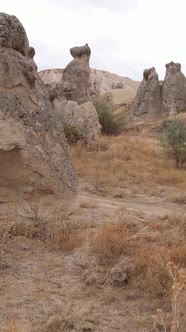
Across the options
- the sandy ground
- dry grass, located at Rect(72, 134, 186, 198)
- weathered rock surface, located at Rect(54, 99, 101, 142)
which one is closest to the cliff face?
weathered rock surface, located at Rect(54, 99, 101, 142)

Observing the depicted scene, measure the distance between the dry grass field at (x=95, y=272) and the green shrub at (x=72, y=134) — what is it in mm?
8257

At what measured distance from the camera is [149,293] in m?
4.14

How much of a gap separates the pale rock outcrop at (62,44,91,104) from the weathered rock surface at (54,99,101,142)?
16.3ft

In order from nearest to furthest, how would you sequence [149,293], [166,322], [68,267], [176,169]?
[166,322], [149,293], [68,267], [176,169]

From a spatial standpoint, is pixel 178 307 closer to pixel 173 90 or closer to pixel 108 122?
pixel 108 122

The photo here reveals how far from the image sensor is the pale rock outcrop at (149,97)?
30422 millimetres

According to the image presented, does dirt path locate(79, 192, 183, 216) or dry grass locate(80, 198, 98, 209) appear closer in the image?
dry grass locate(80, 198, 98, 209)

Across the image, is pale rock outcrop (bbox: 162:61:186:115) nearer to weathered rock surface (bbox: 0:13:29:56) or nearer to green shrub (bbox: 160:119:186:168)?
green shrub (bbox: 160:119:186:168)

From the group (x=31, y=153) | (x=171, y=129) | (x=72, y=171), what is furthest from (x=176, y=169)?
(x=31, y=153)

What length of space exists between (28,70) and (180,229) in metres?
3.02

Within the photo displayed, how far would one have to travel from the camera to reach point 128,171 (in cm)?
1216

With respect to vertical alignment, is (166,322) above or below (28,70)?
below

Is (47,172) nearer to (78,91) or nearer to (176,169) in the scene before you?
(176,169)

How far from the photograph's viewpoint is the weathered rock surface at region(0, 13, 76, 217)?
616cm
